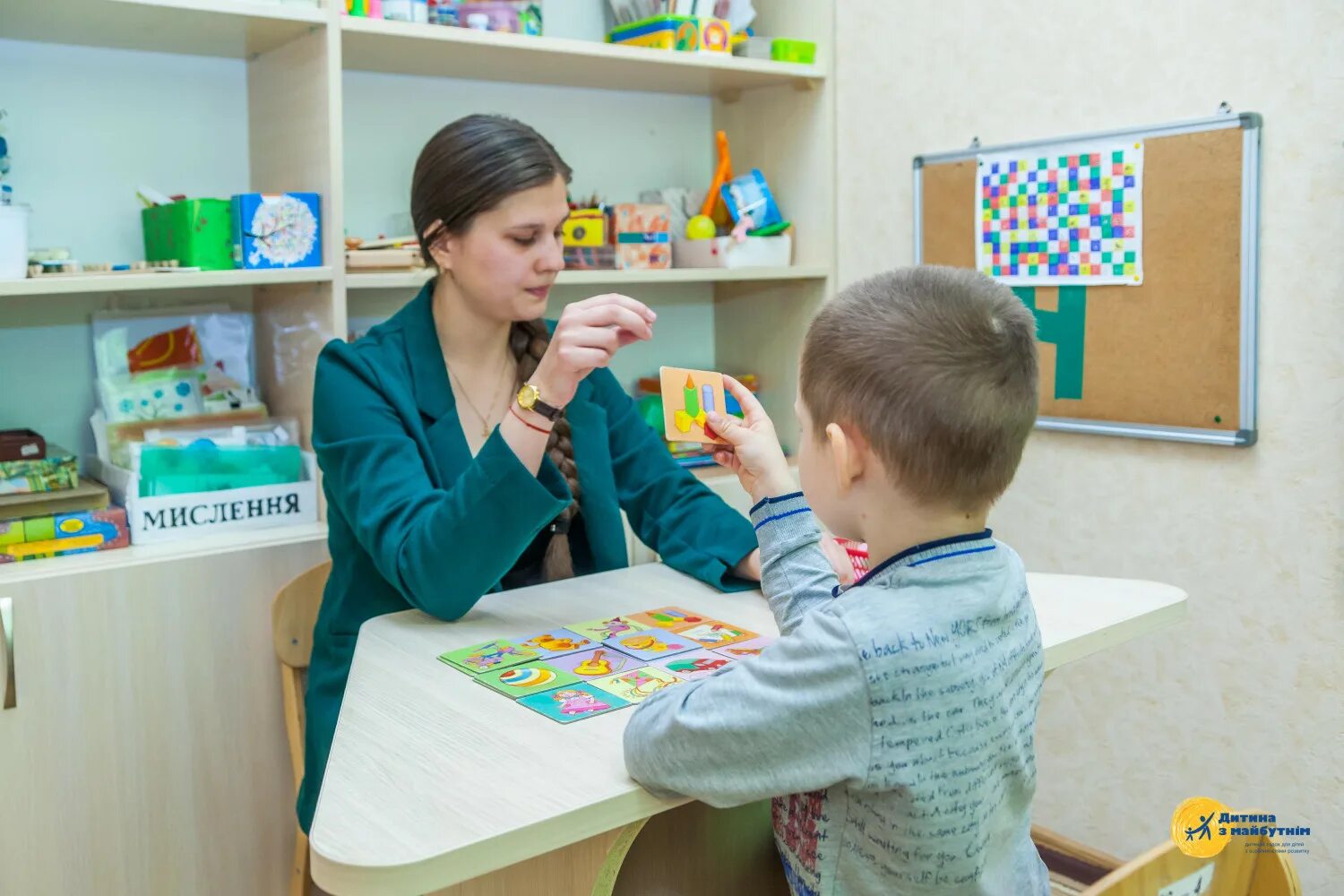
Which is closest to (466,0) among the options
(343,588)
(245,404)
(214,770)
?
(245,404)

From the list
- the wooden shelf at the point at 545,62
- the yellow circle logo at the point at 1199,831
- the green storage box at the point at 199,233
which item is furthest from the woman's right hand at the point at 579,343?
the wooden shelf at the point at 545,62

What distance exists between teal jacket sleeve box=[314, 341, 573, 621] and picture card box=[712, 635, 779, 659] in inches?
10.4

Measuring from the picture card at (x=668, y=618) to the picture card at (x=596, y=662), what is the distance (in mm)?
111

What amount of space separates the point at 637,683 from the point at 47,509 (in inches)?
47.6

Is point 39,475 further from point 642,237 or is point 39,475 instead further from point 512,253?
point 642,237

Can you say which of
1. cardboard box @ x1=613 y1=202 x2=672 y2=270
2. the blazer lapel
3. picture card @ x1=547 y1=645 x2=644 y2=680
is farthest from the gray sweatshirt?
cardboard box @ x1=613 y1=202 x2=672 y2=270

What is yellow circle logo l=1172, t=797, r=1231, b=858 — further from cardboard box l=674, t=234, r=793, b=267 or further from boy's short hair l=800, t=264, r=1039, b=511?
cardboard box l=674, t=234, r=793, b=267

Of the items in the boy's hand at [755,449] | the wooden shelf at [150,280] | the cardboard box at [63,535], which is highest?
the wooden shelf at [150,280]

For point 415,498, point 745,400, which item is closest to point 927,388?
point 745,400

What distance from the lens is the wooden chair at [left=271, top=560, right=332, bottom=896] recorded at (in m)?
1.91

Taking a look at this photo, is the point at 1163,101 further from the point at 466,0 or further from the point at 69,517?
the point at 69,517

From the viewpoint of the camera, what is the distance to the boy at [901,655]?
0.94 metres

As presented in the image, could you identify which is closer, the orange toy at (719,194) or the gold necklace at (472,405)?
the gold necklace at (472,405)

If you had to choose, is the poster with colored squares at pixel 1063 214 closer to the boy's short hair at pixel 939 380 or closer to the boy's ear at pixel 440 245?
the boy's ear at pixel 440 245
